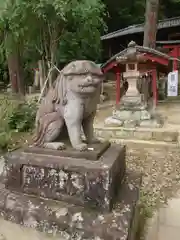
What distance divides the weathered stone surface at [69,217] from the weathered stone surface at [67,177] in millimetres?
57

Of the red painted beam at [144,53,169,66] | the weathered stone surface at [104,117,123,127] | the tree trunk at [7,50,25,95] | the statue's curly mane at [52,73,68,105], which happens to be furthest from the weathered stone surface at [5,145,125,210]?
the tree trunk at [7,50,25,95]

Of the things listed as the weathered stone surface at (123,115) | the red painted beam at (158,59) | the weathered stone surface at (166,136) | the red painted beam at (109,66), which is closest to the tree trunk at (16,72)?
the red painted beam at (109,66)

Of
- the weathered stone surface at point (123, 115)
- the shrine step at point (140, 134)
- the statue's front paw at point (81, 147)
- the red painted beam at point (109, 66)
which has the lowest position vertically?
the shrine step at point (140, 134)

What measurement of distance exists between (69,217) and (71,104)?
789 mm

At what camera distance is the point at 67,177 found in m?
1.70

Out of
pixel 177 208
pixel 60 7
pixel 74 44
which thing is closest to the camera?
pixel 177 208

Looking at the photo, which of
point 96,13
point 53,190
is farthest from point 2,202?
point 96,13

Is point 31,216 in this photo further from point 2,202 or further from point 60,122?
point 60,122

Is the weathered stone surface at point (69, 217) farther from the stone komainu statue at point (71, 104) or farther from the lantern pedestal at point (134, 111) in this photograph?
the lantern pedestal at point (134, 111)

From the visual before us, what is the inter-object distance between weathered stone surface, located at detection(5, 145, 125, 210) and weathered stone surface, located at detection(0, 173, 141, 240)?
6cm

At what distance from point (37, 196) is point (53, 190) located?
5.8 inches

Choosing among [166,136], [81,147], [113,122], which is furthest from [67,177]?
[113,122]

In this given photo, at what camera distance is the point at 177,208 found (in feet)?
9.01

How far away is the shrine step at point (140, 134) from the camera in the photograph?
5086mm
